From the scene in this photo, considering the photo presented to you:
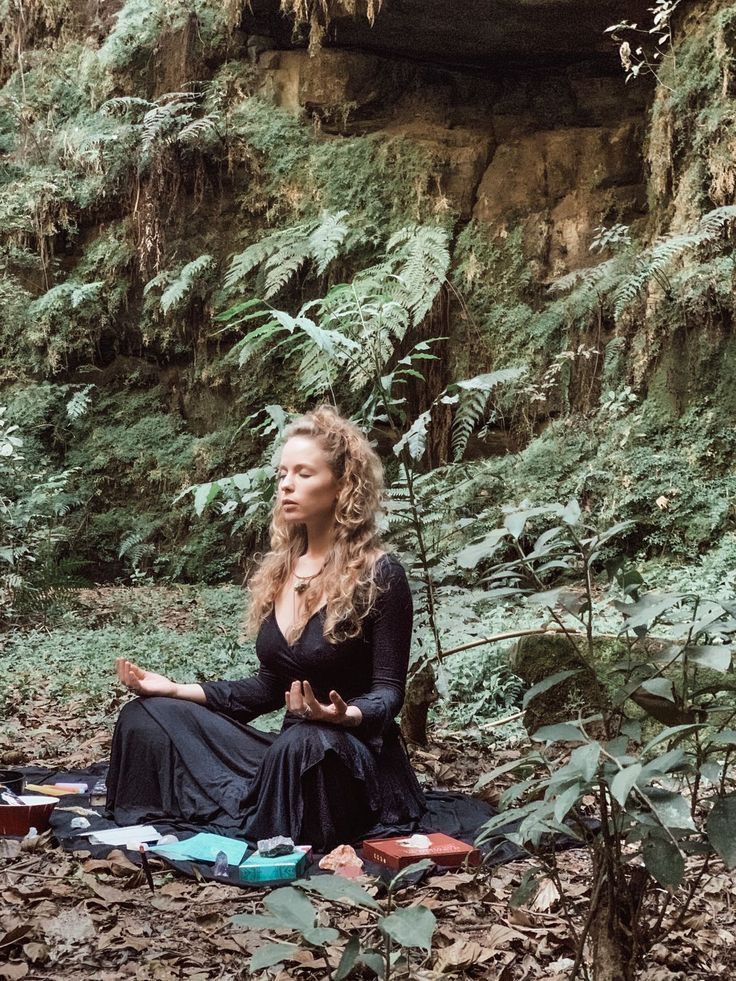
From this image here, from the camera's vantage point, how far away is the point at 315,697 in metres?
3.07

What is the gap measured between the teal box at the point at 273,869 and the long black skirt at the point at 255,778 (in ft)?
0.79

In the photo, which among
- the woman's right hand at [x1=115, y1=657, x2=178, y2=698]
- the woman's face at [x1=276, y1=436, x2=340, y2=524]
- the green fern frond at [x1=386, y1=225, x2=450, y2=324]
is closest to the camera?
the woman's right hand at [x1=115, y1=657, x2=178, y2=698]

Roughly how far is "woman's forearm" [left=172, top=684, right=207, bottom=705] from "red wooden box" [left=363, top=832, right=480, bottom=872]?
894 millimetres

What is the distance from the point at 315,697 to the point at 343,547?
566 millimetres

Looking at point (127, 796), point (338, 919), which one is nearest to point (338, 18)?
point (127, 796)

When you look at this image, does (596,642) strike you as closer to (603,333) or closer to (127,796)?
(127,796)

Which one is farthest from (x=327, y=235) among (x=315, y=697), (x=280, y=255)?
(x=315, y=697)

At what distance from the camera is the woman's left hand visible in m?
2.76

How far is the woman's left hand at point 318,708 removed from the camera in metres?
2.76

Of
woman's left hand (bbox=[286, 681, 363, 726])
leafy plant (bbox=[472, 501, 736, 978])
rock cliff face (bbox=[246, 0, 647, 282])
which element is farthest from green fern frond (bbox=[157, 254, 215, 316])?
leafy plant (bbox=[472, 501, 736, 978])

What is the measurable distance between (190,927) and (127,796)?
1.05 m

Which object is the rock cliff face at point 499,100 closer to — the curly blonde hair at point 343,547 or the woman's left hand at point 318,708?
the curly blonde hair at point 343,547

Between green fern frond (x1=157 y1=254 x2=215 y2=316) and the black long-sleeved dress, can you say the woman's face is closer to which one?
the black long-sleeved dress

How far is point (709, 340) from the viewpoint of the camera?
7062mm
